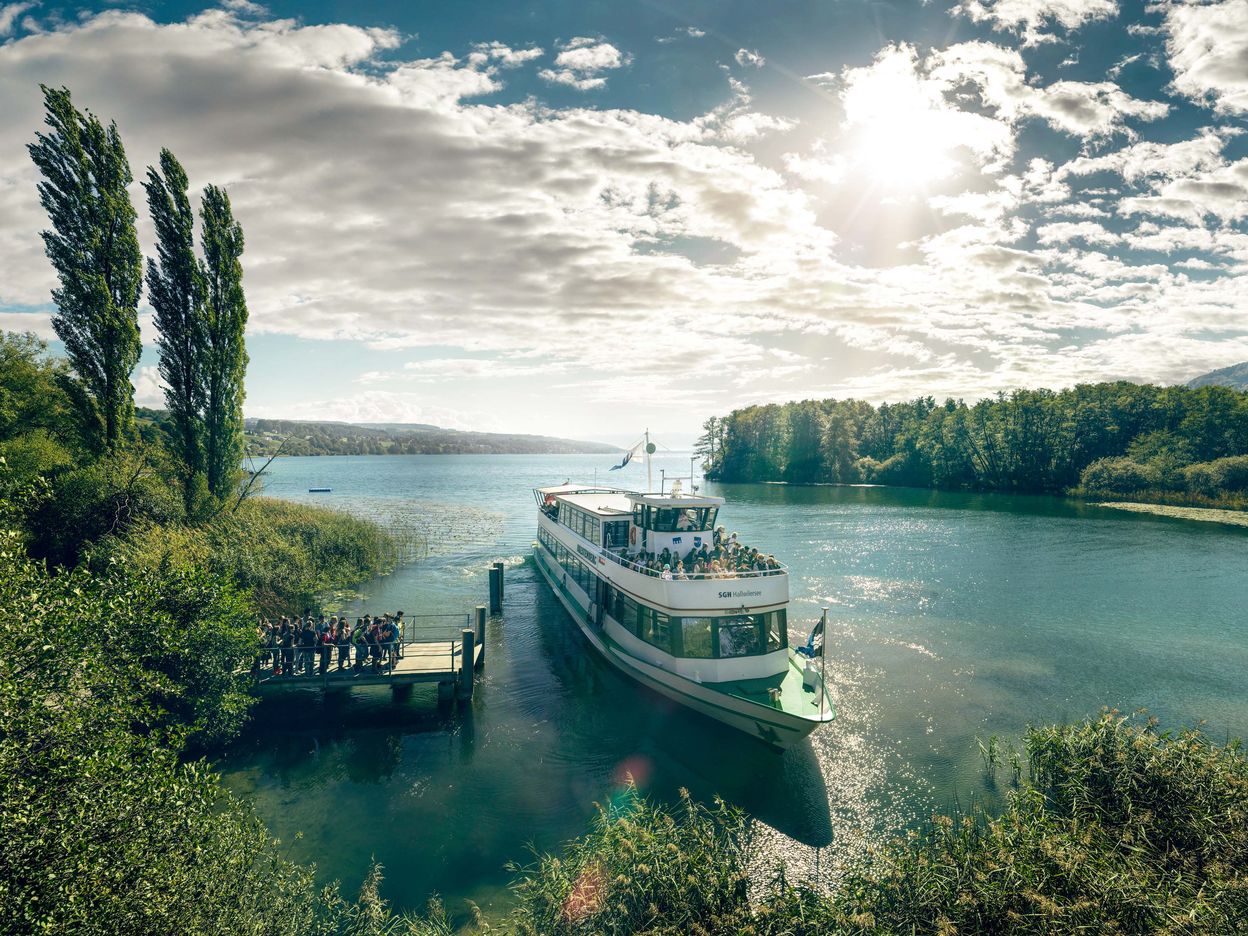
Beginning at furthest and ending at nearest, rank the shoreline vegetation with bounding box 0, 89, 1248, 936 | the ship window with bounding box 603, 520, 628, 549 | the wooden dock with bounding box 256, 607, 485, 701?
the ship window with bounding box 603, 520, 628, 549
the wooden dock with bounding box 256, 607, 485, 701
the shoreline vegetation with bounding box 0, 89, 1248, 936

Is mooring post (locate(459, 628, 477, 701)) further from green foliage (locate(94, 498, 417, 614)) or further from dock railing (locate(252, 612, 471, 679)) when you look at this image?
green foliage (locate(94, 498, 417, 614))

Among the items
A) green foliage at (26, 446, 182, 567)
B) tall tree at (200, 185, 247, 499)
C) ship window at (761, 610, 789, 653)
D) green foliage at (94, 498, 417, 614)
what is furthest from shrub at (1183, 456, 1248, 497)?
green foliage at (26, 446, 182, 567)

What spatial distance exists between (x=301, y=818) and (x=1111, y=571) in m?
52.3

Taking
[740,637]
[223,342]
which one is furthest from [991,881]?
[223,342]

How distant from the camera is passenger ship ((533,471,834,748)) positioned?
18.9 m

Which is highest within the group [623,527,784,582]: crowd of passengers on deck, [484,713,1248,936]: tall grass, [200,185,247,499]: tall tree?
[200,185,247,499]: tall tree

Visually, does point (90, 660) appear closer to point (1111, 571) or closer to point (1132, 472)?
point (1111, 571)

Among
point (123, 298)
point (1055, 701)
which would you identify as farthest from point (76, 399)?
point (1055, 701)

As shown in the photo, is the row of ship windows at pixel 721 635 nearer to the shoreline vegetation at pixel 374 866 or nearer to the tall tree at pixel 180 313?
the shoreline vegetation at pixel 374 866

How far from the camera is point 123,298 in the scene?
2762 centimetres

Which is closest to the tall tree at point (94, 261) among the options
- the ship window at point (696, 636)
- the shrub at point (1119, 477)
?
the ship window at point (696, 636)

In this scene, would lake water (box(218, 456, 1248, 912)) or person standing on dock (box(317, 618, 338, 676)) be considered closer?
lake water (box(218, 456, 1248, 912))

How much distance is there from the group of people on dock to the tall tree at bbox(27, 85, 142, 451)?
14679 millimetres

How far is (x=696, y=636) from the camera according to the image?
2041cm
